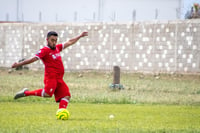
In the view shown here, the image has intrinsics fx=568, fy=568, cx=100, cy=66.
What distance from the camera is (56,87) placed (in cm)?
1163

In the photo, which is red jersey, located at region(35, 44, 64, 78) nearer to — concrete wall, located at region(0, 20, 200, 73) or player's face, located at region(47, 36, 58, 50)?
player's face, located at region(47, 36, 58, 50)

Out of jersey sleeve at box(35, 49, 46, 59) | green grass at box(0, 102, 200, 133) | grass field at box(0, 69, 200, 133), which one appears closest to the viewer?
green grass at box(0, 102, 200, 133)

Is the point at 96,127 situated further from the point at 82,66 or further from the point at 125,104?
the point at 82,66

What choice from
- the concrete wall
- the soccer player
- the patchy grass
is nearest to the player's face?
the soccer player

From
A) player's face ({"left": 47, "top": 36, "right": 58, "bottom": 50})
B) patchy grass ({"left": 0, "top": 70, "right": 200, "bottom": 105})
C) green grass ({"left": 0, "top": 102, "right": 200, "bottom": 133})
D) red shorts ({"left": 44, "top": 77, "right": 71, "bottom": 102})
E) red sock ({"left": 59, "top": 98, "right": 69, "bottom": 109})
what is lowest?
patchy grass ({"left": 0, "top": 70, "right": 200, "bottom": 105})

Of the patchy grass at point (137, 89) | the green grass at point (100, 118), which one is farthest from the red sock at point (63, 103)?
the patchy grass at point (137, 89)

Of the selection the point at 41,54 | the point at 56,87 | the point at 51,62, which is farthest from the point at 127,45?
the point at 41,54

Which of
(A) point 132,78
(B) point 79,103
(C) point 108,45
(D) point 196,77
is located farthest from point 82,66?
(B) point 79,103

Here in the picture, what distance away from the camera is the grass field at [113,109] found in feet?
32.7

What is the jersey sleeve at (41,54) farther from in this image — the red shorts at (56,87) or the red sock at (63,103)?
the red sock at (63,103)

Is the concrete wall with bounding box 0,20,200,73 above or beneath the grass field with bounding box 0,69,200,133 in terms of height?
above

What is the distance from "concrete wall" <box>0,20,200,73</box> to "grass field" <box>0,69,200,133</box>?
6.93 feet

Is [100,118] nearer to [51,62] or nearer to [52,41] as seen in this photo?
[51,62]

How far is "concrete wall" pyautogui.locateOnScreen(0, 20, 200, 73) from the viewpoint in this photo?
2472 cm
